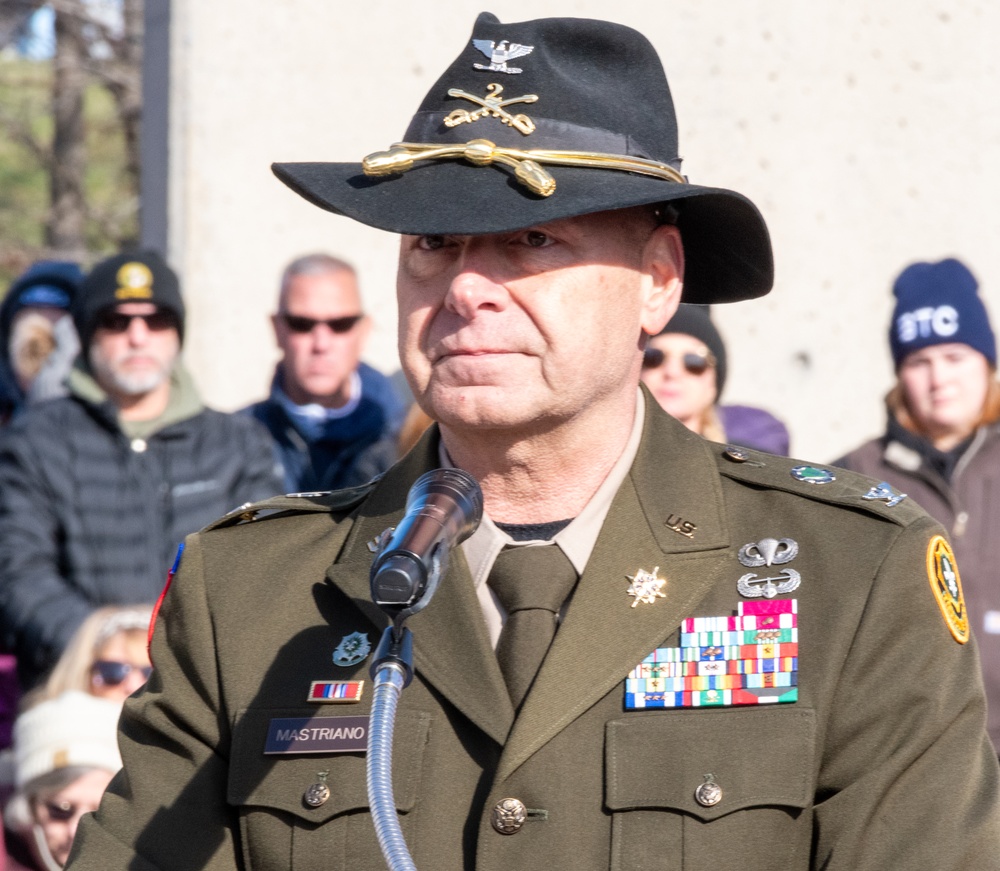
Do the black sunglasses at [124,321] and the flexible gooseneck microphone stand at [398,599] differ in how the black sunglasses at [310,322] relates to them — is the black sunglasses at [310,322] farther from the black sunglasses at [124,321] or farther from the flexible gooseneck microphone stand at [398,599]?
the flexible gooseneck microphone stand at [398,599]

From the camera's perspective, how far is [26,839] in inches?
172

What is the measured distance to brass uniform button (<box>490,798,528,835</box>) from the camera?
2387mm

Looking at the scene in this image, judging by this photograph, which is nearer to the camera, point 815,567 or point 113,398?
point 815,567

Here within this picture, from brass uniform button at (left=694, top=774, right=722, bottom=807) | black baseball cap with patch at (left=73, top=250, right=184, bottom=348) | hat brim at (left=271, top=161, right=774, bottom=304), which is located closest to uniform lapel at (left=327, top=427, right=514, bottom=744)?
brass uniform button at (left=694, top=774, right=722, bottom=807)

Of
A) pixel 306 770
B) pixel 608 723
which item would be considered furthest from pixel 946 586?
pixel 306 770

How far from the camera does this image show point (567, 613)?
2553 mm

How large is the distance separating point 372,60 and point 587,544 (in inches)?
224

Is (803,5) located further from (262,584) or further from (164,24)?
(262,584)

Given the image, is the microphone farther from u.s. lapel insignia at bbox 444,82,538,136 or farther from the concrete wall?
the concrete wall

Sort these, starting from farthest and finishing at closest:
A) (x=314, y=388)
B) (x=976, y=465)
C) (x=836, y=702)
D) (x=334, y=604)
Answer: (x=314, y=388)
(x=976, y=465)
(x=334, y=604)
(x=836, y=702)

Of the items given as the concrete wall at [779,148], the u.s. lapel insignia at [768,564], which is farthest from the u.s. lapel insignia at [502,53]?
the concrete wall at [779,148]

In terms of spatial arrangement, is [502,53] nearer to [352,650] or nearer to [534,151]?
[534,151]

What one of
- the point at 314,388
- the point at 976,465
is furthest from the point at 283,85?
the point at 976,465

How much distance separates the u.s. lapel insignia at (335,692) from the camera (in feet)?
8.28
